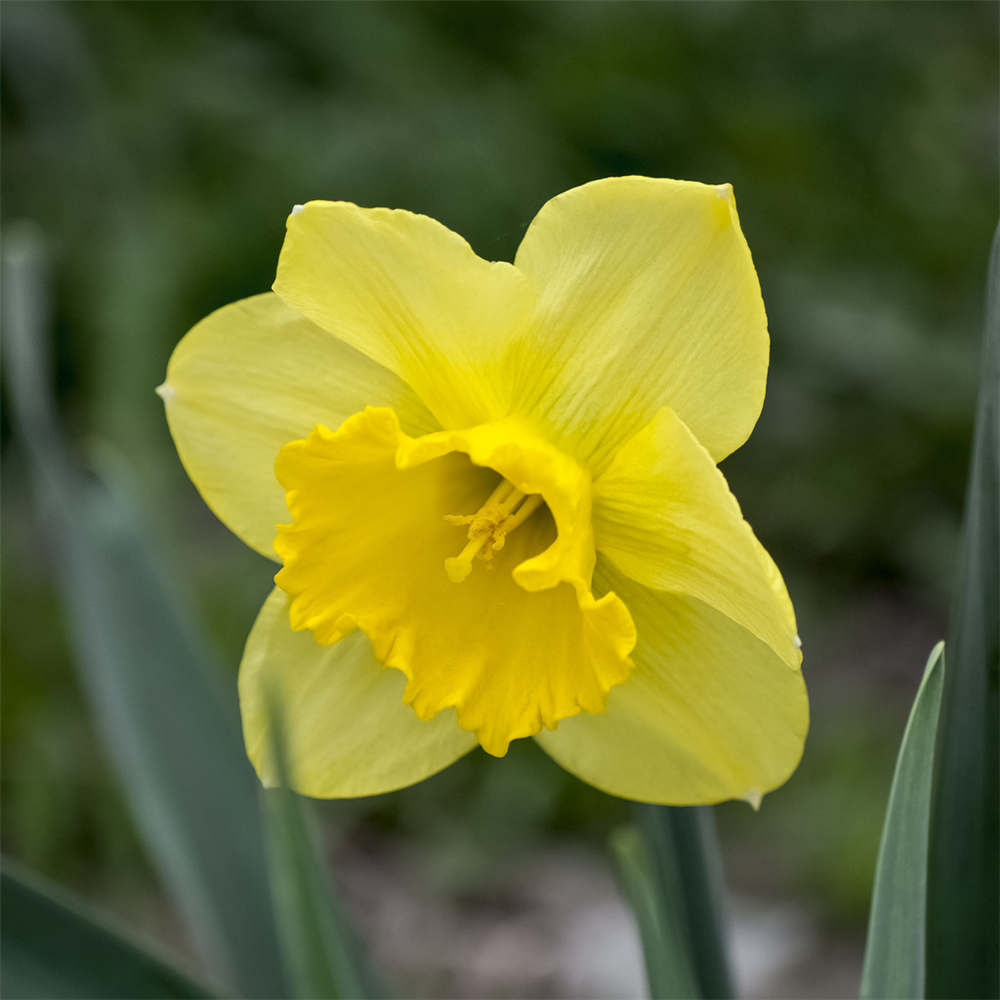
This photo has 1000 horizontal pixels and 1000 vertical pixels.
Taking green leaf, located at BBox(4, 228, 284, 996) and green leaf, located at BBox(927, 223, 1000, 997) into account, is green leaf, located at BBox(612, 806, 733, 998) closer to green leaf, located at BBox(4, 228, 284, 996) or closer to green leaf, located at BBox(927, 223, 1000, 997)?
green leaf, located at BBox(927, 223, 1000, 997)

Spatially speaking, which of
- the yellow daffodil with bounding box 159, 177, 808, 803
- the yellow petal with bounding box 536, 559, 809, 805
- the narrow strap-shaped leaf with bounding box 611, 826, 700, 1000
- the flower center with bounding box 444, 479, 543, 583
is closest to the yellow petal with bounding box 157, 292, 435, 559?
the yellow daffodil with bounding box 159, 177, 808, 803

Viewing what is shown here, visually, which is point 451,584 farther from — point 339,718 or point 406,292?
point 406,292

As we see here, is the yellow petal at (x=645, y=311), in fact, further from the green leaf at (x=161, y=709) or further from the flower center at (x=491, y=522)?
the green leaf at (x=161, y=709)

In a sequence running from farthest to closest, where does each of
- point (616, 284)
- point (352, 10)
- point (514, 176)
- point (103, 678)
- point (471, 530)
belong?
point (352, 10)
point (514, 176)
point (103, 678)
point (471, 530)
point (616, 284)

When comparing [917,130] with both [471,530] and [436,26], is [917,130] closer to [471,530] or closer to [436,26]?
[436,26]

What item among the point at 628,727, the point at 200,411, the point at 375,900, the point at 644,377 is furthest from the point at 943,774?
the point at 375,900

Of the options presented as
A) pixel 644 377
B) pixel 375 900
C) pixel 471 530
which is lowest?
pixel 375 900
